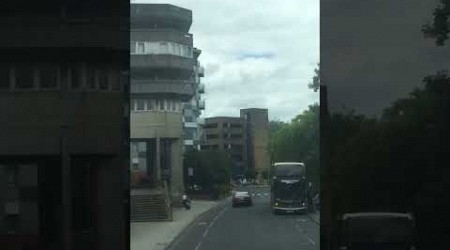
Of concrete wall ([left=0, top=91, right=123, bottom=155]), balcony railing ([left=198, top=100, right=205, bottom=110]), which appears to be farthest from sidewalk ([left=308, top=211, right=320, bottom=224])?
concrete wall ([left=0, top=91, right=123, bottom=155])

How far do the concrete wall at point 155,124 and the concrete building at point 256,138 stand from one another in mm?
502

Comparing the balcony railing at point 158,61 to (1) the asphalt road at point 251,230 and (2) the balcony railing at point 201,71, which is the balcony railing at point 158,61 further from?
(1) the asphalt road at point 251,230

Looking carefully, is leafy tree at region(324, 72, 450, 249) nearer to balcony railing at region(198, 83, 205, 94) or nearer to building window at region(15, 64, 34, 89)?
balcony railing at region(198, 83, 205, 94)

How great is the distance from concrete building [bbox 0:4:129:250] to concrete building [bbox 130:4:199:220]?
0.29 feet

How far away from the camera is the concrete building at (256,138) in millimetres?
5238

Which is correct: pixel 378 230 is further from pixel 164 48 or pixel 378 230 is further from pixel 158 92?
pixel 164 48

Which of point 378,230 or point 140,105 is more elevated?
point 140,105

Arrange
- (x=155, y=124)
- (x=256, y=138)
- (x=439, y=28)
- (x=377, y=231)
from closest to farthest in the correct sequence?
(x=377, y=231)
(x=155, y=124)
(x=256, y=138)
(x=439, y=28)

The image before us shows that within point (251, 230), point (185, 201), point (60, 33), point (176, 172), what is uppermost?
point (60, 33)

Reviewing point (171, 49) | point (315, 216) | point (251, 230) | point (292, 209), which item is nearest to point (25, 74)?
point (171, 49)

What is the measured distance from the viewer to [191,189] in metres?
5.20

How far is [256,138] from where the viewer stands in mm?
5250

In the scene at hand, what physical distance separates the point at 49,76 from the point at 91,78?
0.30 m

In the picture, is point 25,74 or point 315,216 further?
point 315,216
